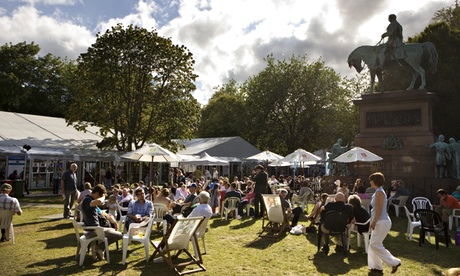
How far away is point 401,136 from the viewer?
1518cm

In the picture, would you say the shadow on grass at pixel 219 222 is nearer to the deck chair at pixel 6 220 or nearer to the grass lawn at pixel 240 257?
the grass lawn at pixel 240 257

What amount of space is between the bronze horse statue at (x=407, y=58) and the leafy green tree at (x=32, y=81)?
29.1 m

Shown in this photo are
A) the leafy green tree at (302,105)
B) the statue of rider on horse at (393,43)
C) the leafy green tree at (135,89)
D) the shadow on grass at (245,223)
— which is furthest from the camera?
the leafy green tree at (302,105)

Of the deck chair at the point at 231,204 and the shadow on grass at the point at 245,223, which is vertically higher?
the deck chair at the point at 231,204

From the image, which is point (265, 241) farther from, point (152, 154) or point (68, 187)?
point (152, 154)

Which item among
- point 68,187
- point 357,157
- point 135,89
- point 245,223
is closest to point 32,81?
point 135,89

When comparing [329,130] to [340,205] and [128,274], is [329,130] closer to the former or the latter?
[340,205]

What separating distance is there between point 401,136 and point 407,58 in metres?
3.70

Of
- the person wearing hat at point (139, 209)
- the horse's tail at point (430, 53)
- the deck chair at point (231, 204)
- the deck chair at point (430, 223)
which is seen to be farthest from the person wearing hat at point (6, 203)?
the horse's tail at point (430, 53)

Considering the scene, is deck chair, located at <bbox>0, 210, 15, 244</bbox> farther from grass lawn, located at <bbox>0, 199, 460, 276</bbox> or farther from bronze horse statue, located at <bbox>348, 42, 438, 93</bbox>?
bronze horse statue, located at <bbox>348, 42, 438, 93</bbox>

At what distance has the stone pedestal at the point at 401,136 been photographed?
47.6 feet

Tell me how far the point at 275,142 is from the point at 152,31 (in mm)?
20560

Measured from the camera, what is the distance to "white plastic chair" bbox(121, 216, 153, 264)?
22.5ft

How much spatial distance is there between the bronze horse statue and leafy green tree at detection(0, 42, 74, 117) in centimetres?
2910
